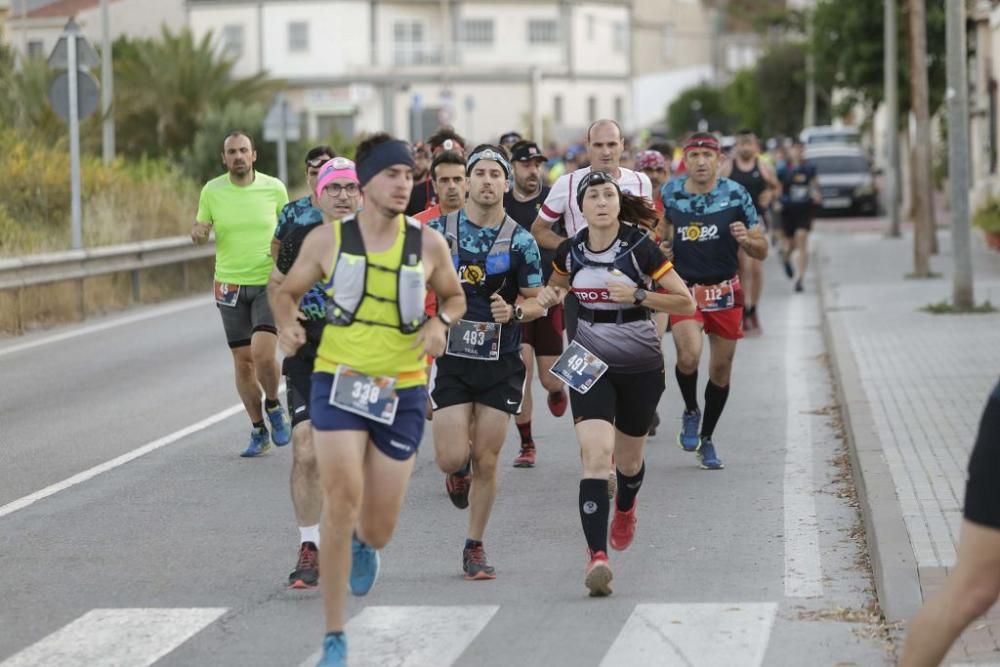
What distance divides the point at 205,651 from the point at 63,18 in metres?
72.4

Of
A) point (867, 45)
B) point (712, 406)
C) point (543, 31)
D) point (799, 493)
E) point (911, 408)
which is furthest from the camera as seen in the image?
point (543, 31)

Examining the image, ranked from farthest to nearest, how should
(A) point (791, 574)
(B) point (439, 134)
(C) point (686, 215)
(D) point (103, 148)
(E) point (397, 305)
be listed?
(D) point (103, 148) → (B) point (439, 134) → (C) point (686, 215) → (A) point (791, 574) → (E) point (397, 305)

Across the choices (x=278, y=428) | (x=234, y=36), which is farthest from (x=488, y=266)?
(x=234, y=36)

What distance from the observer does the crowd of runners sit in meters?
6.92

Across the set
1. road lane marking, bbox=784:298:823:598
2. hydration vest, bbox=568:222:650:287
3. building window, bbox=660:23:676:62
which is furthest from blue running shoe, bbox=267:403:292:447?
building window, bbox=660:23:676:62

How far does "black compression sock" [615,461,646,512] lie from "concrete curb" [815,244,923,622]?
3.58 ft

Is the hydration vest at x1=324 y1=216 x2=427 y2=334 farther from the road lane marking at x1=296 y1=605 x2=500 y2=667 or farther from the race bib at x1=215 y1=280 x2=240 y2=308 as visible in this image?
the race bib at x1=215 y1=280 x2=240 y2=308

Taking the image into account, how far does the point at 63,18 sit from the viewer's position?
76.2 meters

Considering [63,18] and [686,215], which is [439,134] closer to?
[686,215]

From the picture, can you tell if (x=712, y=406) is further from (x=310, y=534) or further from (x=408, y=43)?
(x=408, y=43)

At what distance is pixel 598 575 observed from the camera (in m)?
7.87

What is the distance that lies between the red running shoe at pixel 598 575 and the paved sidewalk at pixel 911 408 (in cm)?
113

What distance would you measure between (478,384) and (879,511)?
2.03m

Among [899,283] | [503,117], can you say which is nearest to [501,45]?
[503,117]
